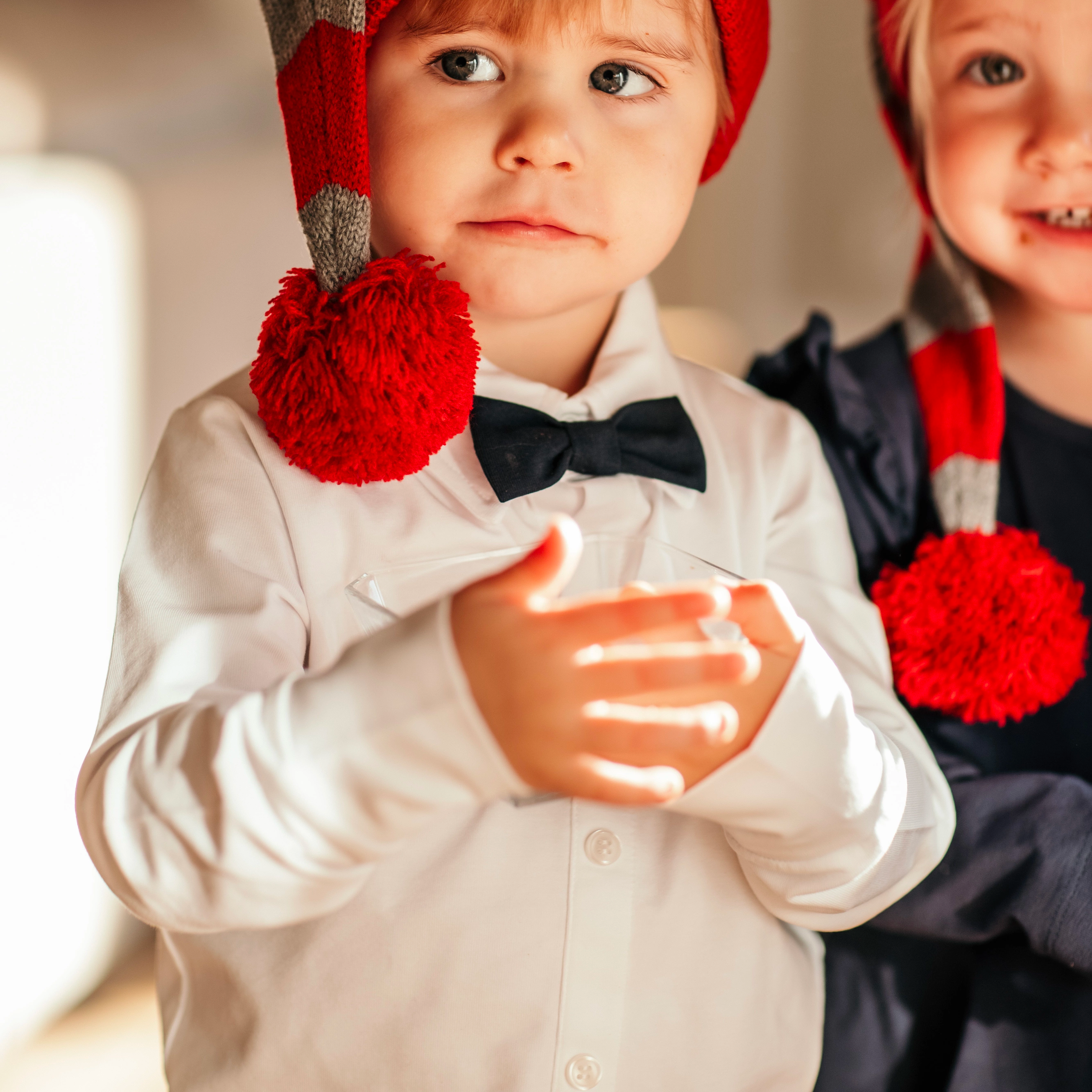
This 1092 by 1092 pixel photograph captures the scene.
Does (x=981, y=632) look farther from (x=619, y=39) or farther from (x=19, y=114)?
(x=19, y=114)

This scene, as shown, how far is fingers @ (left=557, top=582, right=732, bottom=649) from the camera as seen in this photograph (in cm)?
53

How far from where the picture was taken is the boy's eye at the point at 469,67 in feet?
2.35

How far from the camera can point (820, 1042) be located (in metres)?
0.86

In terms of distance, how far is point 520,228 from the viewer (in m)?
0.72

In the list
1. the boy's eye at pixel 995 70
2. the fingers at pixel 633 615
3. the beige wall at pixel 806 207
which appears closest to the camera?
the fingers at pixel 633 615

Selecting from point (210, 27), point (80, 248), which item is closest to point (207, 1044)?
point (80, 248)

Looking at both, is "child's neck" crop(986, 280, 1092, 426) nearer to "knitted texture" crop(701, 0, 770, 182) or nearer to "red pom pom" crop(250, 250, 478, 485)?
"knitted texture" crop(701, 0, 770, 182)

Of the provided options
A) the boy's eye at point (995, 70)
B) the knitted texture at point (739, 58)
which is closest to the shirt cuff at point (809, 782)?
the knitted texture at point (739, 58)

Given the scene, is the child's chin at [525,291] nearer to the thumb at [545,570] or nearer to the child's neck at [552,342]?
the child's neck at [552,342]

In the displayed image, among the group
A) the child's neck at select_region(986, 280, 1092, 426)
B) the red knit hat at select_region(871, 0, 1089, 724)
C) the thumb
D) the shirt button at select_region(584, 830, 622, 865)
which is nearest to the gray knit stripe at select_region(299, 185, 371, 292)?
the thumb

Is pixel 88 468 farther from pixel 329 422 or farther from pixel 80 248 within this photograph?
pixel 329 422

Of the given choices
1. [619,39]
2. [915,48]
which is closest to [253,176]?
[619,39]

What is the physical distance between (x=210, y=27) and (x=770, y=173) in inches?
24.5

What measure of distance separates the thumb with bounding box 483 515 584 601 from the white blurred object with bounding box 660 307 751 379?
0.80 metres
